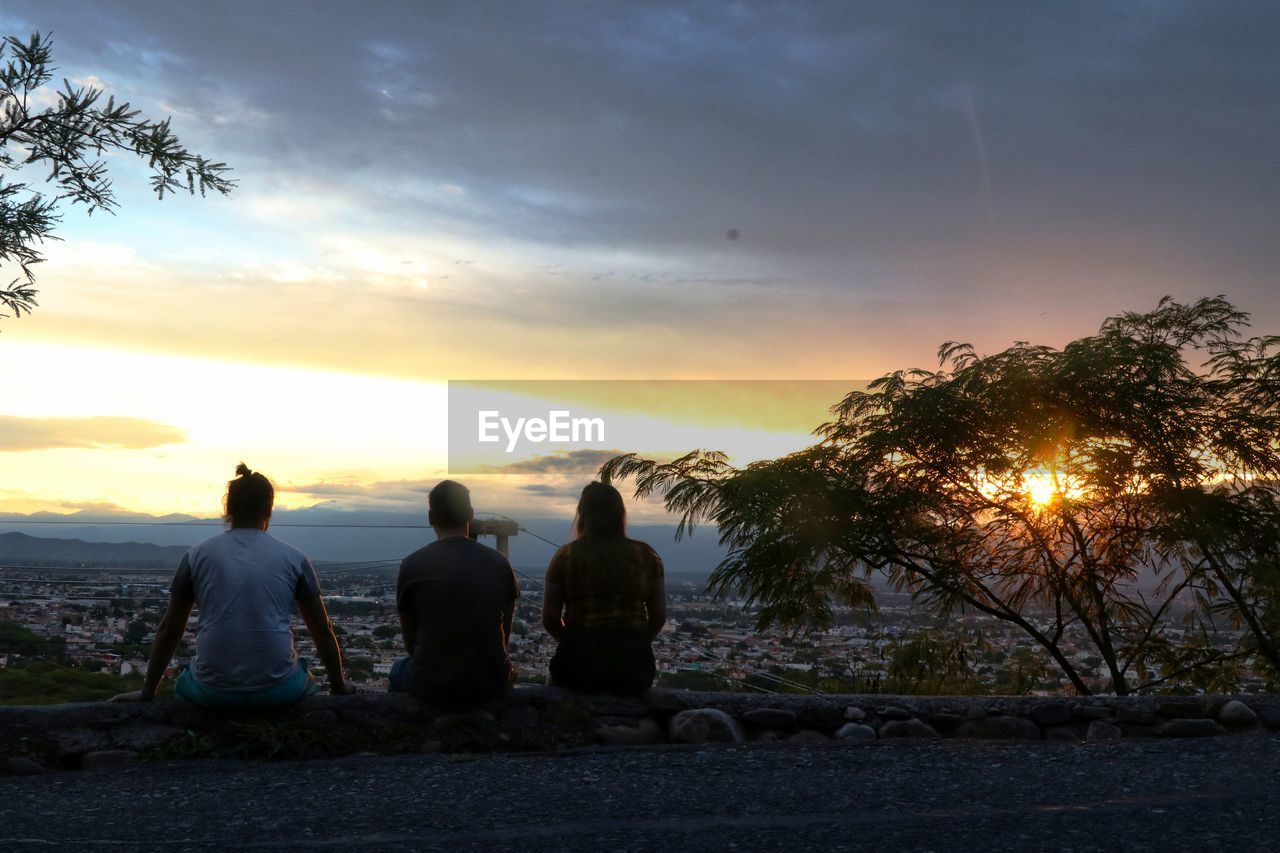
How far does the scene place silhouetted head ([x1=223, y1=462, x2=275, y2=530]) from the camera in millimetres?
5371

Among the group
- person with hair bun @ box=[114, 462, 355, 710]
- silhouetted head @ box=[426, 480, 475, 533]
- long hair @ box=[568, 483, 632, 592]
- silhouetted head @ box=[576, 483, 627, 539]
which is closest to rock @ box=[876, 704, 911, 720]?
long hair @ box=[568, 483, 632, 592]

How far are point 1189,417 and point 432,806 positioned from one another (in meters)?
10.7

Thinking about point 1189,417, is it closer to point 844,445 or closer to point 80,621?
point 844,445

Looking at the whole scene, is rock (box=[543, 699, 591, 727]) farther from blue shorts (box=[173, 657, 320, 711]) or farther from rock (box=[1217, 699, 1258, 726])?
rock (box=[1217, 699, 1258, 726])

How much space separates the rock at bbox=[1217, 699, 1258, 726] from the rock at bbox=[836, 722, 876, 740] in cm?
202

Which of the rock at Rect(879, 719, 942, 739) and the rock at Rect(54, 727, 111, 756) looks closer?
the rock at Rect(54, 727, 111, 756)

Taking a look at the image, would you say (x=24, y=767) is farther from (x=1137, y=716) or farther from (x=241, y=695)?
(x=1137, y=716)

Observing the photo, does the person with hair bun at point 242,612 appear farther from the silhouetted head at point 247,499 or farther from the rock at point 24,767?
the rock at point 24,767

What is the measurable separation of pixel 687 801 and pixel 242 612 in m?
2.27

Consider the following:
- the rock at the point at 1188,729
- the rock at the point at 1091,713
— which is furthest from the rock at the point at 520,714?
the rock at the point at 1188,729

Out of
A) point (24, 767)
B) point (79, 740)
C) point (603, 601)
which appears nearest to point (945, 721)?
point (603, 601)

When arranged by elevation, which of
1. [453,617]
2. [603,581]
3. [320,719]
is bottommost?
[320,719]

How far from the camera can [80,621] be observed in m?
8.88

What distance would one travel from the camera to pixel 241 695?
17.3 feet
